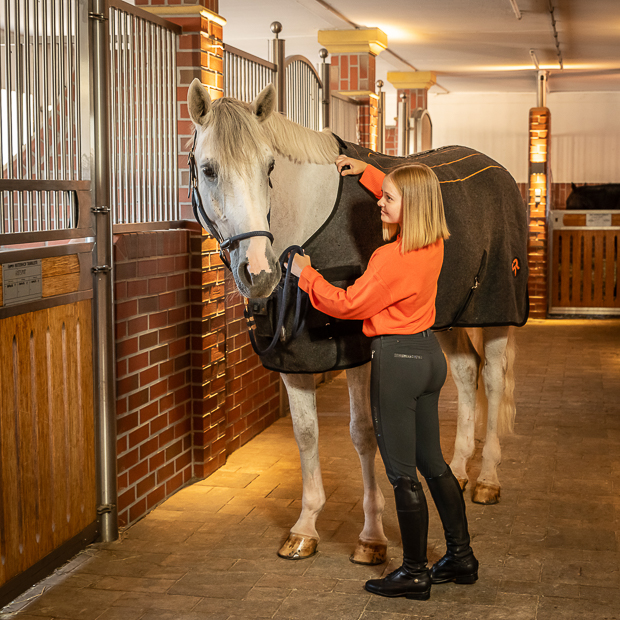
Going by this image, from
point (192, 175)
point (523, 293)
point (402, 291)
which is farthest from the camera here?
point (523, 293)

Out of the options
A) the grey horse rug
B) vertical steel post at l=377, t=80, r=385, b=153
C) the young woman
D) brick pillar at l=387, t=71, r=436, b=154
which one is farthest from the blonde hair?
brick pillar at l=387, t=71, r=436, b=154

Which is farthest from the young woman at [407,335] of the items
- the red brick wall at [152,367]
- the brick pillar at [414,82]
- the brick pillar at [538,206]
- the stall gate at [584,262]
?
the brick pillar at [414,82]

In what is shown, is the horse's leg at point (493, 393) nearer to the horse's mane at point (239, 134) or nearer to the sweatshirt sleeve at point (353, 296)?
the sweatshirt sleeve at point (353, 296)

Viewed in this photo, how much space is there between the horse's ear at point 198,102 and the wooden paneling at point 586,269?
806 cm

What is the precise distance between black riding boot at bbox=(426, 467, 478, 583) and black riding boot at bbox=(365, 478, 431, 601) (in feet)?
0.27

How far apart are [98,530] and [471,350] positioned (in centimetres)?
184

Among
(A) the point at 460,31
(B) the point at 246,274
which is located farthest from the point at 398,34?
(B) the point at 246,274

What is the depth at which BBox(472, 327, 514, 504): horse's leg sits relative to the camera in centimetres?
358

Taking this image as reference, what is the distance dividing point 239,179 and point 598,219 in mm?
8223

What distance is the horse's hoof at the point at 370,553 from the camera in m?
2.85

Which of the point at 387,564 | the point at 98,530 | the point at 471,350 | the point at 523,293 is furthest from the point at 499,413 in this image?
the point at 98,530

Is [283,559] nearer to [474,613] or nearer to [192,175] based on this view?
[474,613]

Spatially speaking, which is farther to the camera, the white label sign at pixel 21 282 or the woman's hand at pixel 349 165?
the woman's hand at pixel 349 165

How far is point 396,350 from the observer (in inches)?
Answer: 94.0
